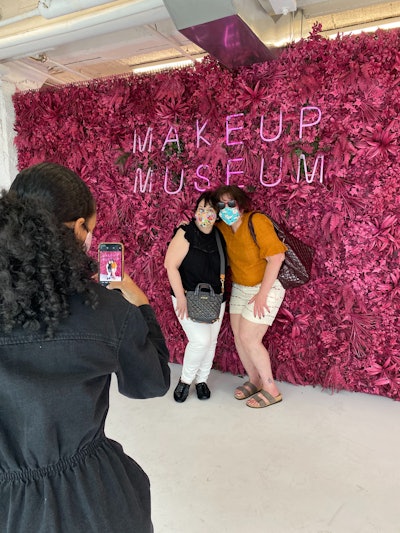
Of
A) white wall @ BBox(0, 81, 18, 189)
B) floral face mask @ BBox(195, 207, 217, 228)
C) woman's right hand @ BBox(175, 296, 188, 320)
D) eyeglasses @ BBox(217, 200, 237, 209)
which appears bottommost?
woman's right hand @ BBox(175, 296, 188, 320)

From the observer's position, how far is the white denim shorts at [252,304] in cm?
275

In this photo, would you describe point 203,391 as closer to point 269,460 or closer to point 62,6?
point 269,460

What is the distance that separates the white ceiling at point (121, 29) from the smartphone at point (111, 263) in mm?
1284

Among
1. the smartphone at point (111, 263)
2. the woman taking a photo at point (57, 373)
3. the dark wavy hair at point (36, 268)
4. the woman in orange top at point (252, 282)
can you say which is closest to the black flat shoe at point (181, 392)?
the woman in orange top at point (252, 282)

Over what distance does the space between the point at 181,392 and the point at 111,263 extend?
1.70 m

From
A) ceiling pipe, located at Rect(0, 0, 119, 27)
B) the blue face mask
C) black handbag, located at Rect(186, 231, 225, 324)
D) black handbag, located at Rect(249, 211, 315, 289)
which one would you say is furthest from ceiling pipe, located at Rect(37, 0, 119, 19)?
black handbag, located at Rect(186, 231, 225, 324)

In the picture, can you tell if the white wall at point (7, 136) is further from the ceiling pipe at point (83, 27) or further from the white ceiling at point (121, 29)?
the ceiling pipe at point (83, 27)

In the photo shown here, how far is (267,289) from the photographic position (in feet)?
8.71

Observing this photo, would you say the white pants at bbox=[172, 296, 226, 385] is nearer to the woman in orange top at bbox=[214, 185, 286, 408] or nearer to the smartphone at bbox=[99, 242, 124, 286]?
the woman in orange top at bbox=[214, 185, 286, 408]

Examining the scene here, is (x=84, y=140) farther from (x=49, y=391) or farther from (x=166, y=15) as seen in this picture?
(x=49, y=391)

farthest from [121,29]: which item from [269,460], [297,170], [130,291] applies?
[269,460]

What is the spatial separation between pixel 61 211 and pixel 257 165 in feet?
7.06

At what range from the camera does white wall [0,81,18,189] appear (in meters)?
3.75

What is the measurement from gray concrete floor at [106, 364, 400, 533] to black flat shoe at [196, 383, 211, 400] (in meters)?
0.04
